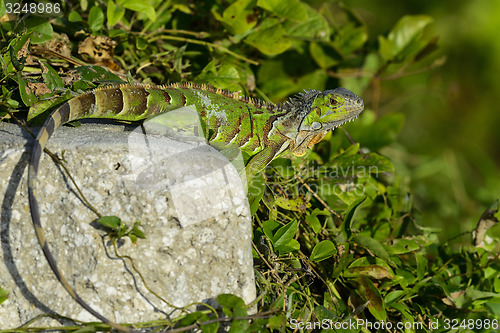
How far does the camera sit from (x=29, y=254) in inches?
77.5

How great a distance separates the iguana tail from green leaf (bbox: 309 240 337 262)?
107cm

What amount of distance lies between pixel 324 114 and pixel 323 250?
122 centimetres

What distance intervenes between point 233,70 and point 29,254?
201 cm

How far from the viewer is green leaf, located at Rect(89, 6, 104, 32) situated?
10.1ft

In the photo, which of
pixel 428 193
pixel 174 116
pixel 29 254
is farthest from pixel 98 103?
pixel 428 193

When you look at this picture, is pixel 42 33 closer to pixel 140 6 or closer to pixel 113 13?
pixel 113 13

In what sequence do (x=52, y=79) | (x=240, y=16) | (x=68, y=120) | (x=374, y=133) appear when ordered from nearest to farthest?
(x=68, y=120) < (x=52, y=79) < (x=240, y=16) < (x=374, y=133)

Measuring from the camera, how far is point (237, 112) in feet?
10.1

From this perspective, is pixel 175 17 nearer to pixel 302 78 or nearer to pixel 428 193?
pixel 302 78

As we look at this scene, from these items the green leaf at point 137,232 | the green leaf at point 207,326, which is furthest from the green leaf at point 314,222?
the green leaf at point 137,232

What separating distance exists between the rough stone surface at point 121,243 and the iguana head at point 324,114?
1.33m

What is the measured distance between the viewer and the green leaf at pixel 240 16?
3.41 meters

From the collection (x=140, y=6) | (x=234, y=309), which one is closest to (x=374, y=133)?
(x=140, y=6)

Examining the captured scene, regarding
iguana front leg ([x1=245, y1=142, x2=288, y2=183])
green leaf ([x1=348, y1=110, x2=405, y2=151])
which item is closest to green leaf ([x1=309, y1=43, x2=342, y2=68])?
green leaf ([x1=348, y1=110, x2=405, y2=151])
